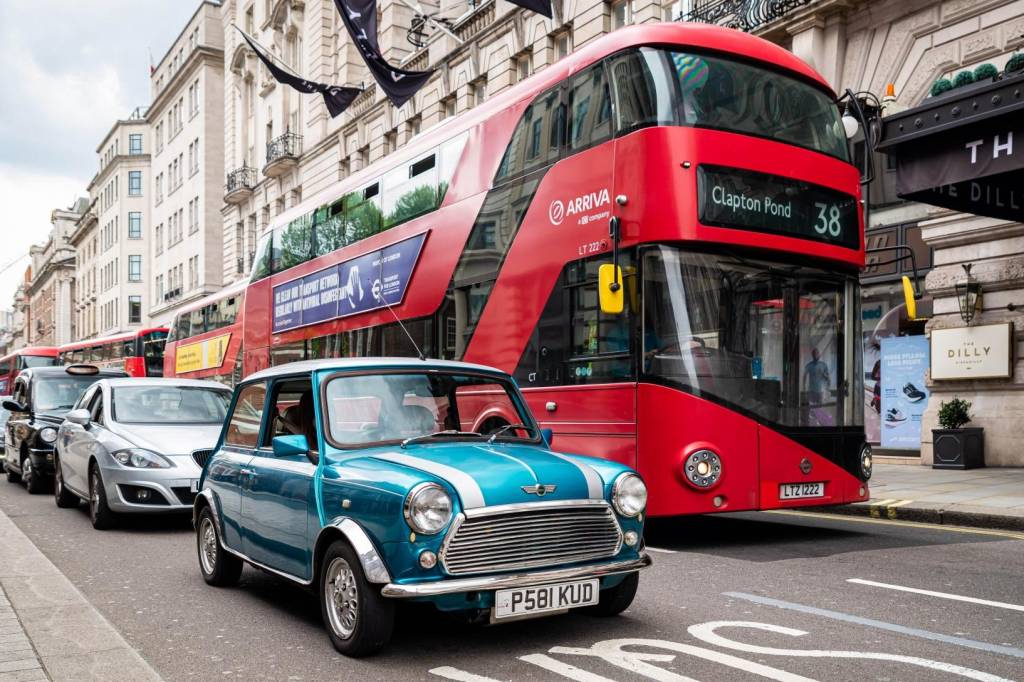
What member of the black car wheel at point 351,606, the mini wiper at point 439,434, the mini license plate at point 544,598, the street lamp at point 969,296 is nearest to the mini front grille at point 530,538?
the mini license plate at point 544,598

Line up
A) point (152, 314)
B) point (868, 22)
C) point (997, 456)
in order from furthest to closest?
1. point (152, 314)
2. point (868, 22)
3. point (997, 456)

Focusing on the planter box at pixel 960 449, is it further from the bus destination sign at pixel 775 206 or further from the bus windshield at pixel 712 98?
the bus windshield at pixel 712 98

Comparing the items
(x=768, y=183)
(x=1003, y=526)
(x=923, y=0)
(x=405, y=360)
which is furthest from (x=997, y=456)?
(x=405, y=360)

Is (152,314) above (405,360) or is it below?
above

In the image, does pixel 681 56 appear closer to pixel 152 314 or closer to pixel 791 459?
pixel 791 459

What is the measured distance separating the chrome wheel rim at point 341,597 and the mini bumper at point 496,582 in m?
0.38

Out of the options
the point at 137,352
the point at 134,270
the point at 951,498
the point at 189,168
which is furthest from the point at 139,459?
the point at 134,270

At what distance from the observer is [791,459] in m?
8.62

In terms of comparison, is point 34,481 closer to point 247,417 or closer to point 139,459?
point 139,459

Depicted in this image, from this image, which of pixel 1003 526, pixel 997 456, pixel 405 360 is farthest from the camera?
pixel 997 456

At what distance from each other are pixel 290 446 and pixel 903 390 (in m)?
14.9

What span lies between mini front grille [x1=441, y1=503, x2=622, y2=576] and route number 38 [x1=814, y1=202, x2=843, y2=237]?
4.97m

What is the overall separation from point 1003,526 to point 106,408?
960 centimetres

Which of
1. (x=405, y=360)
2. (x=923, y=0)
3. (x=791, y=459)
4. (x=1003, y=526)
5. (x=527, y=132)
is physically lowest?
(x=1003, y=526)
